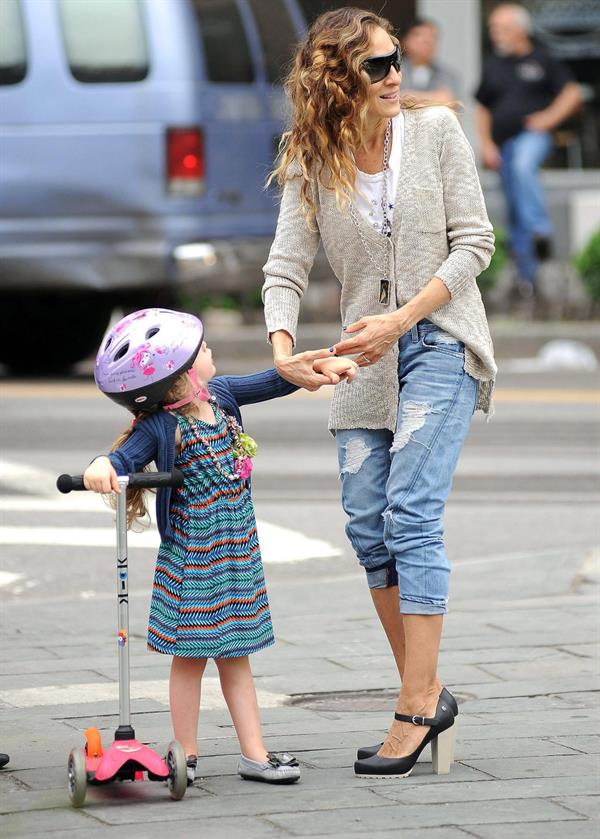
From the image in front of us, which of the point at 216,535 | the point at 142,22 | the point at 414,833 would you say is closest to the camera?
the point at 414,833

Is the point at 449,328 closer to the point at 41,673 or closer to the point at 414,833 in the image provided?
the point at 414,833

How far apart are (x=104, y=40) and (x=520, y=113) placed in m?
4.38


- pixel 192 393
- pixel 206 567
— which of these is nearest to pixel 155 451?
pixel 192 393

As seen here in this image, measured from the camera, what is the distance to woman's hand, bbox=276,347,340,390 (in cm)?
443

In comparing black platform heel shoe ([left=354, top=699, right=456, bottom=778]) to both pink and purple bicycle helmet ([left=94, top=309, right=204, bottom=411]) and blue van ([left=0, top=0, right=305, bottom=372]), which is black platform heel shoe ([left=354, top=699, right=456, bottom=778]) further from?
blue van ([left=0, top=0, right=305, bottom=372])

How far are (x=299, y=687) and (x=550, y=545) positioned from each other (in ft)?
8.58

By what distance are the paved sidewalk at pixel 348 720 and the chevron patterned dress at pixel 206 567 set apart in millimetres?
338

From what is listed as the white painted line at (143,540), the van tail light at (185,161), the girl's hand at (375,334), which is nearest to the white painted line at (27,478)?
the white painted line at (143,540)

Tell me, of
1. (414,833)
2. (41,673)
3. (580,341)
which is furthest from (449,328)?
(580,341)

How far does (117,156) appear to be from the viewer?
13023mm

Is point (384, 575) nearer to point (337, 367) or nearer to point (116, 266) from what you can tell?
point (337, 367)

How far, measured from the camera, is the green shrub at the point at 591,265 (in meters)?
16.3

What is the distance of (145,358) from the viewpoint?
4.37 meters

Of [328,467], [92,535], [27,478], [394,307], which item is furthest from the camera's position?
[328,467]
